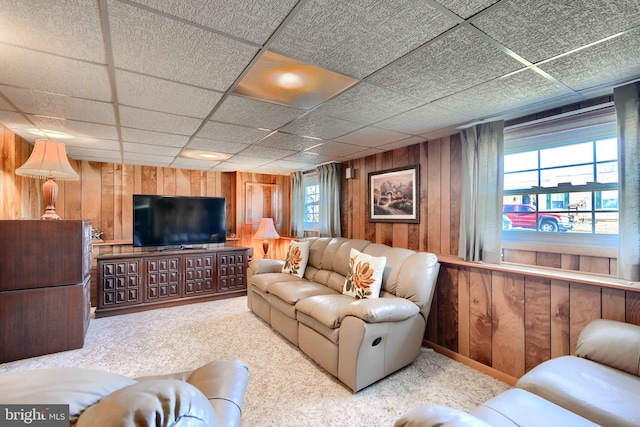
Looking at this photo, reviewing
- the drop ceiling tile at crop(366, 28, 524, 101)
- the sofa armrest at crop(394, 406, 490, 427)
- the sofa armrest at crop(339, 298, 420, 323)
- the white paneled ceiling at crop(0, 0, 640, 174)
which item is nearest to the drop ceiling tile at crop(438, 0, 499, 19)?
the white paneled ceiling at crop(0, 0, 640, 174)

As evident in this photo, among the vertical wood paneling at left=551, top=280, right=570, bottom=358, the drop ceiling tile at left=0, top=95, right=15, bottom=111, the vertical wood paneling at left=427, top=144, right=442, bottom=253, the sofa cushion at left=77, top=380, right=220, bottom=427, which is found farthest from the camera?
the vertical wood paneling at left=427, top=144, right=442, bottom=253

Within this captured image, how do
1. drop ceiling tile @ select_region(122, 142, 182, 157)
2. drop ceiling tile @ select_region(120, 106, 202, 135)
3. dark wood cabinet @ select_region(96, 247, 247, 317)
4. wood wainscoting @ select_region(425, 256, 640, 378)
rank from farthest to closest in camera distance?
dark wood cabinet @ select_region(96, 247, 247, 317) → drop ceiling tile @ select_region(122, 142, 182, 157) → drop ceiling tile @ select_region(120, 106, 202, 135) → wood wainscoting @ select_region(425, 256, 640, 378)

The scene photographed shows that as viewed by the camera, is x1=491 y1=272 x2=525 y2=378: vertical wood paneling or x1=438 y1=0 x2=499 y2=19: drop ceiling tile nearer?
x1=438 y1=0 x2=499 y2=19: drop ceiling tile

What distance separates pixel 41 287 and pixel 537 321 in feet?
14.6

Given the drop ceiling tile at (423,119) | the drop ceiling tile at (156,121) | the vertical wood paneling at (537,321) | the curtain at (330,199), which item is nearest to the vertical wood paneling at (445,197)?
the drop ceiling tile at (423,119)

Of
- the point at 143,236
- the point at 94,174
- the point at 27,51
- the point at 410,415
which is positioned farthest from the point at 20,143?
the point at 410,415

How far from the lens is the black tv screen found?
452cm

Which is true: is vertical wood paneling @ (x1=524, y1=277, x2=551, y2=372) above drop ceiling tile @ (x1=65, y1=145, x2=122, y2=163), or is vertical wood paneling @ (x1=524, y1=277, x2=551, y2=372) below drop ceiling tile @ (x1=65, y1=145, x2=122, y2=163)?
below

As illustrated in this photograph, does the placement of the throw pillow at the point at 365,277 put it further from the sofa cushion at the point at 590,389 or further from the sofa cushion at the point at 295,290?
the sofa cushion at the point at 590,389

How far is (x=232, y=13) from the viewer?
1.27 meters

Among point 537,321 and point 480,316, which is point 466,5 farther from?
point 480,316

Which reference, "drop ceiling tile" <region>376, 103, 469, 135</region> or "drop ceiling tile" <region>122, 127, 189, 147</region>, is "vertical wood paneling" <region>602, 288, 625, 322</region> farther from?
"drop ceiling tile" <region>122, 127, 189, 147</region>

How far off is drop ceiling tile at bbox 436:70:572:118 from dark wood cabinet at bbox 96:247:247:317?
13.2ft

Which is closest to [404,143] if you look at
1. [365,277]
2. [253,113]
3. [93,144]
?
[365,277]
